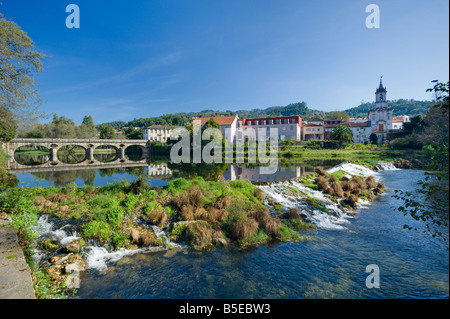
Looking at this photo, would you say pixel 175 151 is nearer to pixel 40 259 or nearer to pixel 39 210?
pixel 39 210

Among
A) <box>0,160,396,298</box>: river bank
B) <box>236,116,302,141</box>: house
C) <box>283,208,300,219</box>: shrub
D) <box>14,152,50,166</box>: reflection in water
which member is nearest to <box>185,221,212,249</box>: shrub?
<box>0,160,396,298</box>: river bank

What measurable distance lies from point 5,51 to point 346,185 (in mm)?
25407

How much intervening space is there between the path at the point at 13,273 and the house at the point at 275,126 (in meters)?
64.5

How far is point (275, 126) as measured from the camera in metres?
68.8

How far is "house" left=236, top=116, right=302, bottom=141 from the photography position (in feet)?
219

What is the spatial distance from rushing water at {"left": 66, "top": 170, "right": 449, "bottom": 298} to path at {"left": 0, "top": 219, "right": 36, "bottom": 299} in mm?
1568

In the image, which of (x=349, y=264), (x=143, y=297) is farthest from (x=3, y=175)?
(x=349, y=264)

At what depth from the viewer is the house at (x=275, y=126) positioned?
Answer: 66875 millimetres

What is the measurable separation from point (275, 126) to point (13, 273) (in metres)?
68.5

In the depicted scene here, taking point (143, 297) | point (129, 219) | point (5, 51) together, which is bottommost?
point (143, 297)

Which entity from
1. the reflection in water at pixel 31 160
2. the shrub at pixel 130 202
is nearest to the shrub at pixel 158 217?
the shrub at pixel 130 202

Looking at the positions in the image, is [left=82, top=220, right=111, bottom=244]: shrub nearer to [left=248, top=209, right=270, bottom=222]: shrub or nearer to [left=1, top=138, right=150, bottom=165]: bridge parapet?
[left=248, top=209, right=270, bottom=222]: shrub

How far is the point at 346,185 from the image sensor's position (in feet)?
56.5

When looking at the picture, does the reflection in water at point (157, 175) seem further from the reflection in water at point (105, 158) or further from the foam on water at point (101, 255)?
the reflection in water at point (105, 158)
